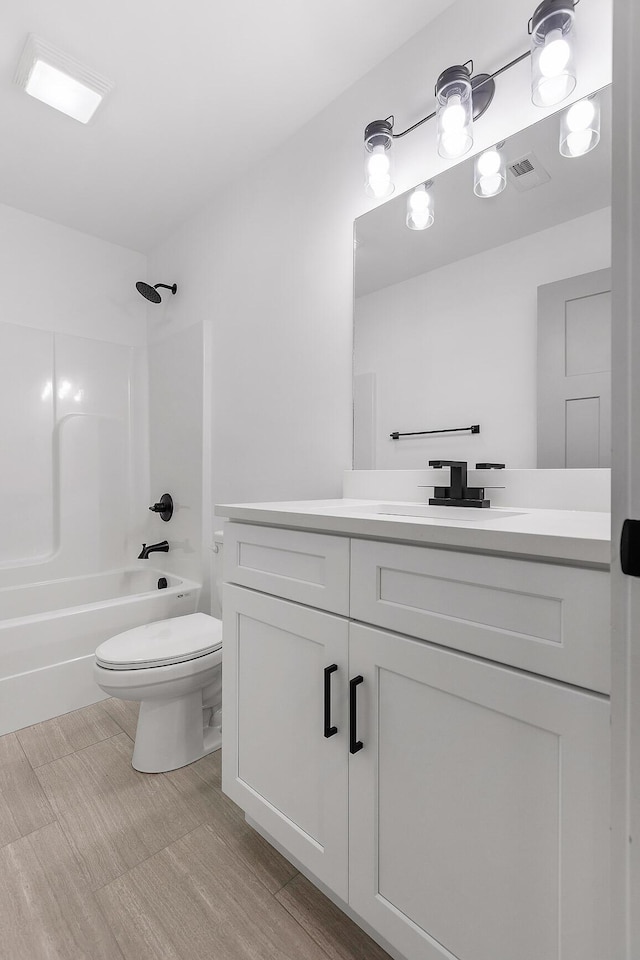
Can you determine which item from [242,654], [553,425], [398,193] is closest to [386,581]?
[242,654]

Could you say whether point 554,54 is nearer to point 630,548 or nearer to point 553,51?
point 553,51

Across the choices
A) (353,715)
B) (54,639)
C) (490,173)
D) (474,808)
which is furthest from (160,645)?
(490,173)

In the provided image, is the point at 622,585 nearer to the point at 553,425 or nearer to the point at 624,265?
the point at 624,265

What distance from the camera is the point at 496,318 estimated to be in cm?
132

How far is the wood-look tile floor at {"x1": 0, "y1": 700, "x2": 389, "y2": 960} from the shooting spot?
101 centimetres

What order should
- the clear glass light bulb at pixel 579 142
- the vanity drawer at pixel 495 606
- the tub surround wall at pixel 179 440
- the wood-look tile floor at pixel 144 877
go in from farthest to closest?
the tub surround wall at pixel 179 440 → the clear glass light bulb at pixel 579 142 → the wood-look tile floor at pixel 144 877 → the vanity drawer at pixel 495 606

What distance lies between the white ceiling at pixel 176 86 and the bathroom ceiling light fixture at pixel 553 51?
1.48 ft

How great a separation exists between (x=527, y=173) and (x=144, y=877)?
6.76ft

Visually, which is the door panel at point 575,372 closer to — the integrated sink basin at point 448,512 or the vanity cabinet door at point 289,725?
the integrated sink basin at point 448,512

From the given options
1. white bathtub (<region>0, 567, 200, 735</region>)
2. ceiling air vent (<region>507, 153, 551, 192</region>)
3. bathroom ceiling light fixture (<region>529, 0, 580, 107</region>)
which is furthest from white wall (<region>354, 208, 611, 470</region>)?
white bathtub (<region>0, 567, 200, 735</region>)

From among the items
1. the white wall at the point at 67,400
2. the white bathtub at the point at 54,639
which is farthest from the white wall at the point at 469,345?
the white wall at the point at 67,400

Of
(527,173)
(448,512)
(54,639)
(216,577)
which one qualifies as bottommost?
(54,639)

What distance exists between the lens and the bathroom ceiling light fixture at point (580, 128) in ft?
3.63

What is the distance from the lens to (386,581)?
2.90ft
